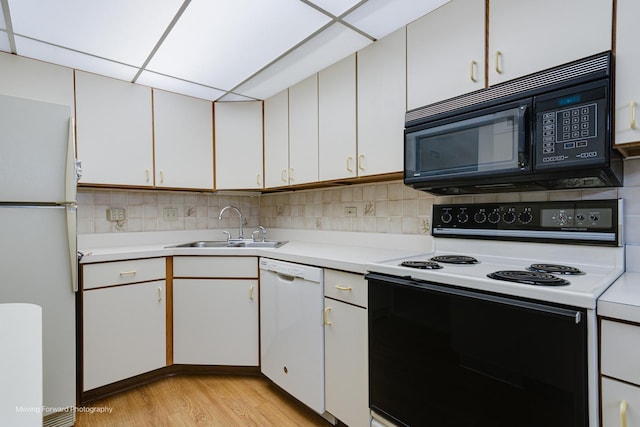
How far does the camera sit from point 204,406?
1.89 metres

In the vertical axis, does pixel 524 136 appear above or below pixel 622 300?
above

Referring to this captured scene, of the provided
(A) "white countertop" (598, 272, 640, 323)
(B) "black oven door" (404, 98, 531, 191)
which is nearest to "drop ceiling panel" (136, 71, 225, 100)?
(B) "black oven door" (404, 98, 531, 191)

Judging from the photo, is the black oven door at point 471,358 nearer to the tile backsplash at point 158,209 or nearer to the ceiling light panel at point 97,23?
the ceiling light panel at point 97,23

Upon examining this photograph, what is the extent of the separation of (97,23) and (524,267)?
2.28m

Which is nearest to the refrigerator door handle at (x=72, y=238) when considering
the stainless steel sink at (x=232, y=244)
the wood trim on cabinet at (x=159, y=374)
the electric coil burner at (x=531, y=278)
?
the wood trim on cabinet at (x=159, y=374)

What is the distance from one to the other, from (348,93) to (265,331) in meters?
1.56

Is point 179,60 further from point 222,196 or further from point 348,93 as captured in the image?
point 222,196

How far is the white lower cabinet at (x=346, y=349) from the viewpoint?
58.3 inches

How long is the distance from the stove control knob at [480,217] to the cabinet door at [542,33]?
23.2 inches

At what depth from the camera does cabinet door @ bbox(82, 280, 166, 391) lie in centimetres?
190

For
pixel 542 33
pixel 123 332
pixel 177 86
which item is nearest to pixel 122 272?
pixel 123 332

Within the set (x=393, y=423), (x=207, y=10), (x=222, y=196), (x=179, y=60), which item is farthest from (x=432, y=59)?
(x=222, y=196)

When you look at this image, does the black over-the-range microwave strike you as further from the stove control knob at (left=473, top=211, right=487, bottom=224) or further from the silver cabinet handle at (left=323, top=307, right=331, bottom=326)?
the silver cabinet handle at (left=323, top=307, right=331, bottom=326)

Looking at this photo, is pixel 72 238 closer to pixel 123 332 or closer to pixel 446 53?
pixel 123 332
